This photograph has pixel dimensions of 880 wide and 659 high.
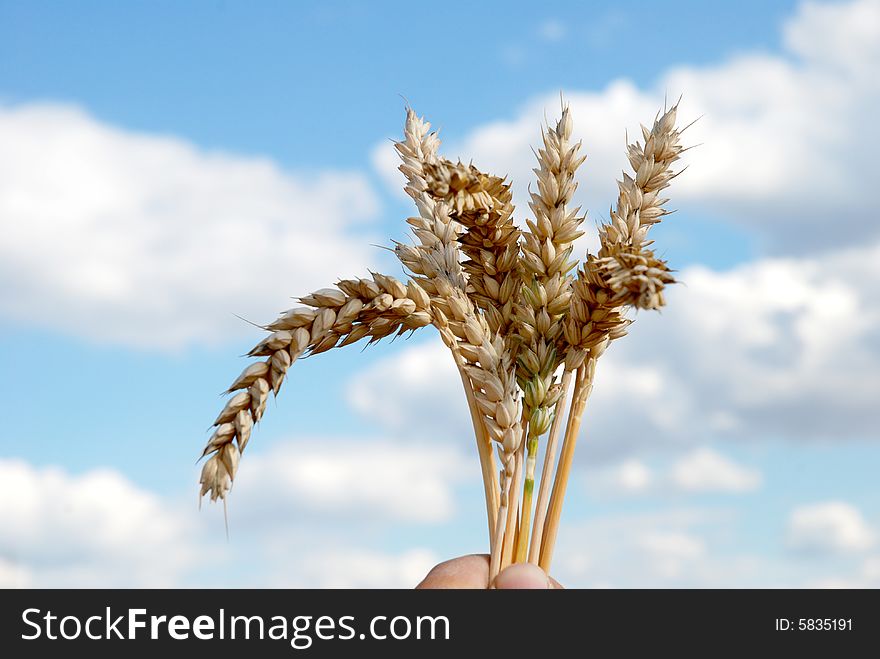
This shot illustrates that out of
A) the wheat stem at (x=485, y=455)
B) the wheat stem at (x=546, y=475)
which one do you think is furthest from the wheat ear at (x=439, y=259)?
the wheat stem at (x=546, y=475)

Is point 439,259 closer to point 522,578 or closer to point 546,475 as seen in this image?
point 546,475

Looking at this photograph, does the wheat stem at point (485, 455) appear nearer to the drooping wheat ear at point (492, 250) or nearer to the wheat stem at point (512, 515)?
the wheat stem at point (512, 515)

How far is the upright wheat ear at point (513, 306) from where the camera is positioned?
2.12 metres

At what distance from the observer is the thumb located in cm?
199

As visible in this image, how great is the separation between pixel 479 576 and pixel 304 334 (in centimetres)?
75
